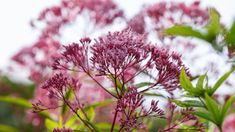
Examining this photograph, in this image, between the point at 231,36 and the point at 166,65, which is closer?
the point at 166,65

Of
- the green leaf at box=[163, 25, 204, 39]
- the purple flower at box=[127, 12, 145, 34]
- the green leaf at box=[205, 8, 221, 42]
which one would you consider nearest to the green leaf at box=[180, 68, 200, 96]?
the green leaf at box=[163, 25, 204, 39]

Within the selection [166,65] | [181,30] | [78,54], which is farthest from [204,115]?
[78,54]

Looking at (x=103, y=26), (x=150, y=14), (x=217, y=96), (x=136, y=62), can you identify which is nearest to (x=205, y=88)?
(x=136, y=62)

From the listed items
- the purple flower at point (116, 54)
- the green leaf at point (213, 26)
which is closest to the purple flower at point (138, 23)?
the green leaf at point (213, 26)

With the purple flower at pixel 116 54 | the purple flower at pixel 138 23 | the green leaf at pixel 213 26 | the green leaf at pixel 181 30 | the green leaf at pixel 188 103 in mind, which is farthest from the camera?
the purple flower at pixel 138 23

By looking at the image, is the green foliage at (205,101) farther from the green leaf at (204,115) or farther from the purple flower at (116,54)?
the purple flower at (116,54)

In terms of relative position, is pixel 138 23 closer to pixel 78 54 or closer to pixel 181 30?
pixel 181 30

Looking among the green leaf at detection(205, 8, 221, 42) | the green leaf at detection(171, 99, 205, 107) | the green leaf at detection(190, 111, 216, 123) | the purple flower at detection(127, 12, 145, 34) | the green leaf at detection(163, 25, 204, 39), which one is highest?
the purple flower at detection(127, 12, 145, 34)

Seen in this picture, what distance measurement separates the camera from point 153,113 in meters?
1.49

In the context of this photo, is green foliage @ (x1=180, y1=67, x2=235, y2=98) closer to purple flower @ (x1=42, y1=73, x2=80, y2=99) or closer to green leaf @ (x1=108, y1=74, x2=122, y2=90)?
green leaf @ (x1=108, y1=74, x2=122, y2=90)

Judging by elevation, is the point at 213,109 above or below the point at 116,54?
below

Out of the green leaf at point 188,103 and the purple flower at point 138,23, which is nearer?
the green leaf at point 188,103

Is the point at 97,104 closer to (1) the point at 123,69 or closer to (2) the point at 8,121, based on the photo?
(1) the point at 123,69

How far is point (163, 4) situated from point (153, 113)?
3.36 ft
